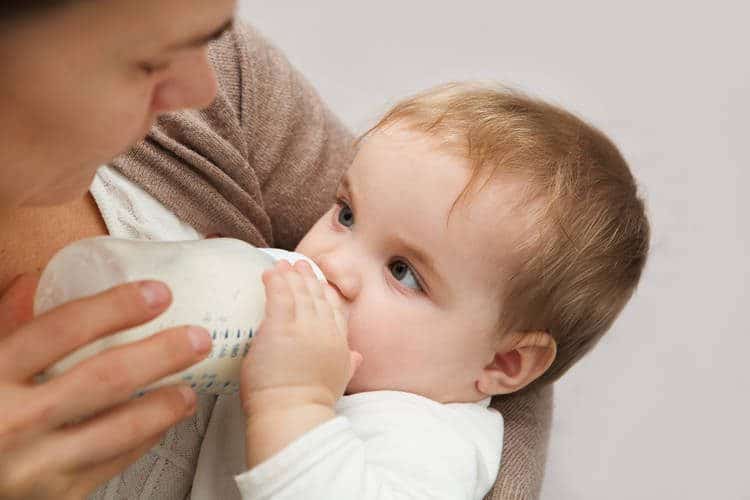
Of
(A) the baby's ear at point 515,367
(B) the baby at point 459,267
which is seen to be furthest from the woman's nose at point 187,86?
(A) the baby's ear at point 515,367

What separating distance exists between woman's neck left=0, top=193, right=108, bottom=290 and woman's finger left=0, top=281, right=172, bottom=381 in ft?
0.60

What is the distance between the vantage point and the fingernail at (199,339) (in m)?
0.69

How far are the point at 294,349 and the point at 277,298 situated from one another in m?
0.04

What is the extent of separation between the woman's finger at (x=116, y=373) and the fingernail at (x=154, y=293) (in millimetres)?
23

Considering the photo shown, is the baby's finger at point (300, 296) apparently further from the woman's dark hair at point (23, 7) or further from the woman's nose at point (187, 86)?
the woman's dark hair at point (23, 7)

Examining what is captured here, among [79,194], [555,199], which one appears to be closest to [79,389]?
[79,194]

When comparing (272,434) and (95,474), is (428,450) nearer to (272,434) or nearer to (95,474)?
(272,434)

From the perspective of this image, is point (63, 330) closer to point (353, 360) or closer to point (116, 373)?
point (116, 373)

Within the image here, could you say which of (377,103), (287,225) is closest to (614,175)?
(287,225)

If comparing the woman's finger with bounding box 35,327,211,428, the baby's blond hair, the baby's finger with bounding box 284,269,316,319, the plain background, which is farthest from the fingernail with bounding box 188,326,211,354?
the plain background

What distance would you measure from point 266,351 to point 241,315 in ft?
0.12

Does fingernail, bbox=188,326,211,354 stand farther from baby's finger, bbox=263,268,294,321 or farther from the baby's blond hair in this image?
the baby's blond hair

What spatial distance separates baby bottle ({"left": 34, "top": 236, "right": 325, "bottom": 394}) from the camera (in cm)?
72

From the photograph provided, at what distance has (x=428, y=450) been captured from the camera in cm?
91
